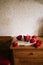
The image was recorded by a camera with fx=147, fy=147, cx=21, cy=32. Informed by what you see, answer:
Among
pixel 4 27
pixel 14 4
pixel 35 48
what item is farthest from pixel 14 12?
pixel 35 48

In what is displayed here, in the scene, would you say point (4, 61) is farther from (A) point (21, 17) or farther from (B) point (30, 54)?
(A) point (21, 17)

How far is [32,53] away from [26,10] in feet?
2.74

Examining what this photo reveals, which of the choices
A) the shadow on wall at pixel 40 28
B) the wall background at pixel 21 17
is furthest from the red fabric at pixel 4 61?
the shadow on wall at pixel 40 28

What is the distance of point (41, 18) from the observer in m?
2.54

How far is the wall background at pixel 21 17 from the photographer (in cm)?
250

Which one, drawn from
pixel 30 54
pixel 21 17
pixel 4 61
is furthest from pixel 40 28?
pixel 4 61

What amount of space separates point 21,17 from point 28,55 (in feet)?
2.56

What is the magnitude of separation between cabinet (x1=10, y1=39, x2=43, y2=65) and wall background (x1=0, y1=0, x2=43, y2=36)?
0.63 meters

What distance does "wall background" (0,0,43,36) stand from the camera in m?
2.50

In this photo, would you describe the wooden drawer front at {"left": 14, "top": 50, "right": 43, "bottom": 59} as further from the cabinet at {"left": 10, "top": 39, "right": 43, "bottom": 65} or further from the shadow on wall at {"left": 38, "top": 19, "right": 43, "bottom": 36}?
the shadow on wall at {"left": 38, "top": 19, "right": 43, "bottom": 36}

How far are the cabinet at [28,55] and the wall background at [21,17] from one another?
0.63 metres

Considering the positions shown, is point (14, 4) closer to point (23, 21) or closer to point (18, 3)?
point (18, 3)

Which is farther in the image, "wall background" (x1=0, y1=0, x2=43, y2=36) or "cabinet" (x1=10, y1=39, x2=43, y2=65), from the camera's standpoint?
"wall background" (x1=0, y1=0, x2=43, y2=36)

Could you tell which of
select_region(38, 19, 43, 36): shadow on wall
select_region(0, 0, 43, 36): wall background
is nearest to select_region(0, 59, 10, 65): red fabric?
select_region(0, 0, 43, 36): wall background
